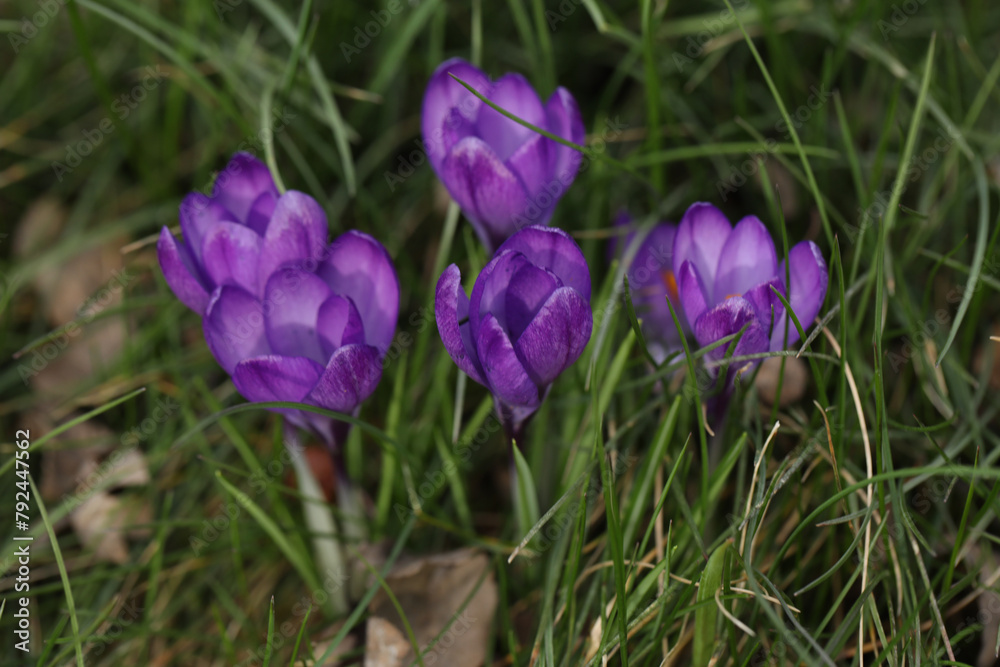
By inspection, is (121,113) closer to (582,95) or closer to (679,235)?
(582,95)

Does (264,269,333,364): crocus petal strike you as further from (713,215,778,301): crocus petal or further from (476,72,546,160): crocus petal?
(713,215,778,301): crocus petal

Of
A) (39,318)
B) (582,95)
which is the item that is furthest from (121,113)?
(582,95)

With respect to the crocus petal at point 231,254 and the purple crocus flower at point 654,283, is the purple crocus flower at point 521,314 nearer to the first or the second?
the crocus petal at point 231,254

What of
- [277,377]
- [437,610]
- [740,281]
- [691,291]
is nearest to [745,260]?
[740,281]

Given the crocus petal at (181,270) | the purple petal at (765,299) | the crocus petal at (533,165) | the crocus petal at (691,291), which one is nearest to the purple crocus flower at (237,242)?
the crocus petal at (181,270)

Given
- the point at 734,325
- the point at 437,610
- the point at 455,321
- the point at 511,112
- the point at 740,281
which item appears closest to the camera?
the point at 455,321

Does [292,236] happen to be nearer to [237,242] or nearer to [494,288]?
[237,242]

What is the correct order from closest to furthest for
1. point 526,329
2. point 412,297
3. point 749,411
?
point 526,329 → point 749,411 → point 412,297
